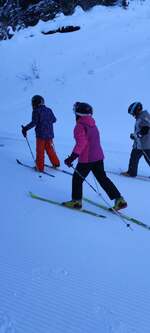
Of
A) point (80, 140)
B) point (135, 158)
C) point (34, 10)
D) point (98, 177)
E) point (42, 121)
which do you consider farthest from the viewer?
point (34, 10)

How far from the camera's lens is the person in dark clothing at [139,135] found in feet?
27.0

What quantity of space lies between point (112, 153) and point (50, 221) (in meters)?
4.53

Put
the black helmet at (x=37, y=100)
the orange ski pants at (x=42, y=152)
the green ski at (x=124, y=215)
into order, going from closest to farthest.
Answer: the green ski at (x=124, y=215)
the black helmet at (x=37, y=100)
the orange ski pants at (x=42, y=152)

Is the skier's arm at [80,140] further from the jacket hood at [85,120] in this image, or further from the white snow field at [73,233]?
the white snow field at [73,233]

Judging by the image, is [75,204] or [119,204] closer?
[119,204]

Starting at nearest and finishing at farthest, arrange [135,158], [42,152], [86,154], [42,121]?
[86,154] < [135,158] < [42,121] < [42,152]

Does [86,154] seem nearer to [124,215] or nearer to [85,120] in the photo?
[85,120]

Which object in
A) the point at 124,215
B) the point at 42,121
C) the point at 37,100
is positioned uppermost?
the point at 37,100

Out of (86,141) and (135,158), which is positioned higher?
(86,141)

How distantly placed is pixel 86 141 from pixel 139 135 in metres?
2.26

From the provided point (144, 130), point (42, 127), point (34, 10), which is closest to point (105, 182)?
point (144, 130)

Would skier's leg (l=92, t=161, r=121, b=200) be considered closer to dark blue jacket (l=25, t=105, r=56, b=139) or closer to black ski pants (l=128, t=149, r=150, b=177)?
black ski pants (l=128, t=149, r=150, b=177)

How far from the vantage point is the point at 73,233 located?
19.1 feet

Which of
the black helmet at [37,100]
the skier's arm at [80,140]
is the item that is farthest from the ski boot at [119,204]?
the black helmet at [37,100]
